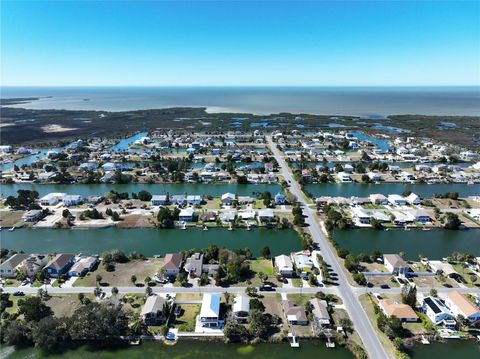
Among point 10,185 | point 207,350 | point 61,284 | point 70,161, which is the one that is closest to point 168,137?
point 70,161

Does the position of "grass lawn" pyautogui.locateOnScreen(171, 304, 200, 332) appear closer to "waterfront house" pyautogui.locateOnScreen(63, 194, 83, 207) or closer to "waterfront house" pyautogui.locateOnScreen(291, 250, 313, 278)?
"waterfront house" pyautogui.locateOnScreen(291, 250, 313, 278)

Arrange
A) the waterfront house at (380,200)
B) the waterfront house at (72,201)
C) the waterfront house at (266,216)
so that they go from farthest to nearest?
the waterfront house at (380,200)
the waterfront house at (72,201)
the waterfront house at (266,216)

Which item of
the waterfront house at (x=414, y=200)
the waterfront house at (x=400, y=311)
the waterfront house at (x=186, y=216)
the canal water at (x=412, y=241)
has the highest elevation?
the waterfront house at (x=414, y=200)

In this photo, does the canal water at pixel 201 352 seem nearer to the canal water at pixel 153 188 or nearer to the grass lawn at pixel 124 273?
the grass lawn at pixel 124 273

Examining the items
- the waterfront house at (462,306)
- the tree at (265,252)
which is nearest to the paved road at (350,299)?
the tree at (265,252)

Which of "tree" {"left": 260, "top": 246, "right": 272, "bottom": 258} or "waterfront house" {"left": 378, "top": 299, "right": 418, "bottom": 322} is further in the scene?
"tree" {"left": 260, "top": 246, "right": 272, "bottom": 258}

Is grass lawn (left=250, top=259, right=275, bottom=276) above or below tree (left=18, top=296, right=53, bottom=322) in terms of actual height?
below

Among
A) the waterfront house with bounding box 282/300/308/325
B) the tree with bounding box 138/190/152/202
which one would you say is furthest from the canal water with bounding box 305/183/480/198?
the waterfront house with bounding box 282/300/308/325
